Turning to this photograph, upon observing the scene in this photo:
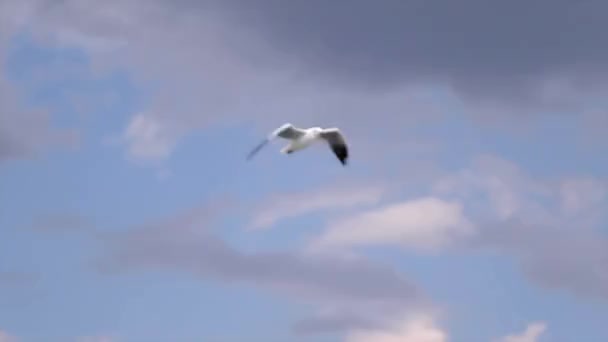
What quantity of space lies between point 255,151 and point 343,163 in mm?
19337

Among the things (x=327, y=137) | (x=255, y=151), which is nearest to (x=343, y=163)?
(x=327, y=137)

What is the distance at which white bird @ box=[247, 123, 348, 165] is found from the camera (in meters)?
111

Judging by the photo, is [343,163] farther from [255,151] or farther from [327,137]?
[255,151]

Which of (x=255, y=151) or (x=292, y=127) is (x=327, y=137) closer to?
(x=292, y=127)

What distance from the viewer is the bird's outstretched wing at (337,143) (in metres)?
118

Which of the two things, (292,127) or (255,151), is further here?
(292,127)

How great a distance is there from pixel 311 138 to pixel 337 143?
5146 mm

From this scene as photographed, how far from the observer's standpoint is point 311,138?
115 metres

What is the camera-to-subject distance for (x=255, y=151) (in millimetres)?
100438

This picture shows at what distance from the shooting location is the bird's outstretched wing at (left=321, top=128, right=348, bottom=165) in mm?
118250

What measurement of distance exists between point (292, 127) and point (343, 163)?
8.03m

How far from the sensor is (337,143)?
119188 mm

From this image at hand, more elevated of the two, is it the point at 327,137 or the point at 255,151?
the point at 327,137

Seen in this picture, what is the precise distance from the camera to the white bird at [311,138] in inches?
4385
